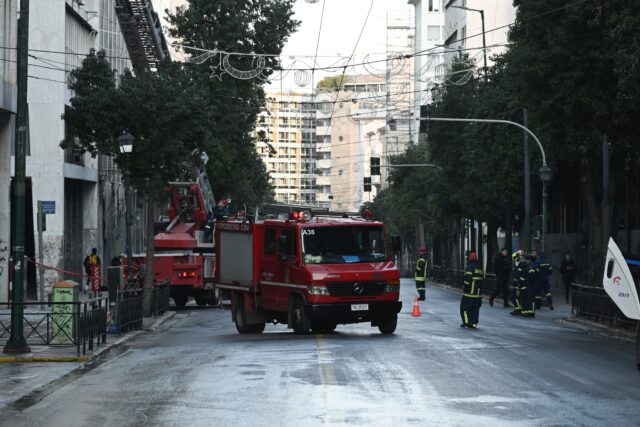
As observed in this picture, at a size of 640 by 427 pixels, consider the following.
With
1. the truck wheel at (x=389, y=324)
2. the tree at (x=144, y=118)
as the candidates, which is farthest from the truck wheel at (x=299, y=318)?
the tree at (x=144, y=118)

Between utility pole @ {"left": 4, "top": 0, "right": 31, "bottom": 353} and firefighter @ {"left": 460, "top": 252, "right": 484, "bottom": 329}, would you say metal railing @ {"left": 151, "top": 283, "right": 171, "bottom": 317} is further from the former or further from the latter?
utility pole @ {"left": 4, "top": 0, "right": 31, "bottom": 353}

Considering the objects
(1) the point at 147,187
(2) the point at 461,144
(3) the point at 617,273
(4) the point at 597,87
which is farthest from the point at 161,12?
(3) the point at 617,273

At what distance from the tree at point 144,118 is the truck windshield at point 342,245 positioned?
9.02 metres

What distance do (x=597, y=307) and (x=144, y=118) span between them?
41.2 ft

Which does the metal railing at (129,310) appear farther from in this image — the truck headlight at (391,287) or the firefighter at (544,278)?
the firefighter at (544,278)

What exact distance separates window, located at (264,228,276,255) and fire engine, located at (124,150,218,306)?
13192mm

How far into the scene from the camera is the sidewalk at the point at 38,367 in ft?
54.8

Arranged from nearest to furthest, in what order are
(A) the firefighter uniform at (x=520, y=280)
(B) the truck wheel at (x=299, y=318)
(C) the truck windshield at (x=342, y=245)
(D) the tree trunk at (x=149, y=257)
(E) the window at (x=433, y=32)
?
1. (B) the truck wheel at (x=299, y=318)
2. (C) the truck windshield at (x=342, y=245)
3. (D) the tree trunk at (x=149, y=257)
4. (A) the firefighter uniform at (x=520, y=280)
5. (E) the window at (x=433, y=32)

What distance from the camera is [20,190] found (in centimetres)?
2270

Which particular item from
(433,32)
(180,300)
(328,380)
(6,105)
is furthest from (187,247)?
(433,32)

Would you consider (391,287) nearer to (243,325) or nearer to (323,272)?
(323,272)

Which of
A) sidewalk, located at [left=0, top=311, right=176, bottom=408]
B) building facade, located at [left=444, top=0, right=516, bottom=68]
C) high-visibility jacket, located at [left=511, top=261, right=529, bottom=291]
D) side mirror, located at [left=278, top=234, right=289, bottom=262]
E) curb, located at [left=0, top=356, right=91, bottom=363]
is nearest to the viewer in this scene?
sidewalk, located at [left=0, top=311, right=176, bottom=408]

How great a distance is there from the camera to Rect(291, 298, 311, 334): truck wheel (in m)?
25.9

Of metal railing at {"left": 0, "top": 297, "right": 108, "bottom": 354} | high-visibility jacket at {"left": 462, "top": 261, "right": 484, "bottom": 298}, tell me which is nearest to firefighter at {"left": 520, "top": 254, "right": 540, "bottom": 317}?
high-visibility jacket at {"left": 462, "top": 261, "right": 484, "bottom": 298}
